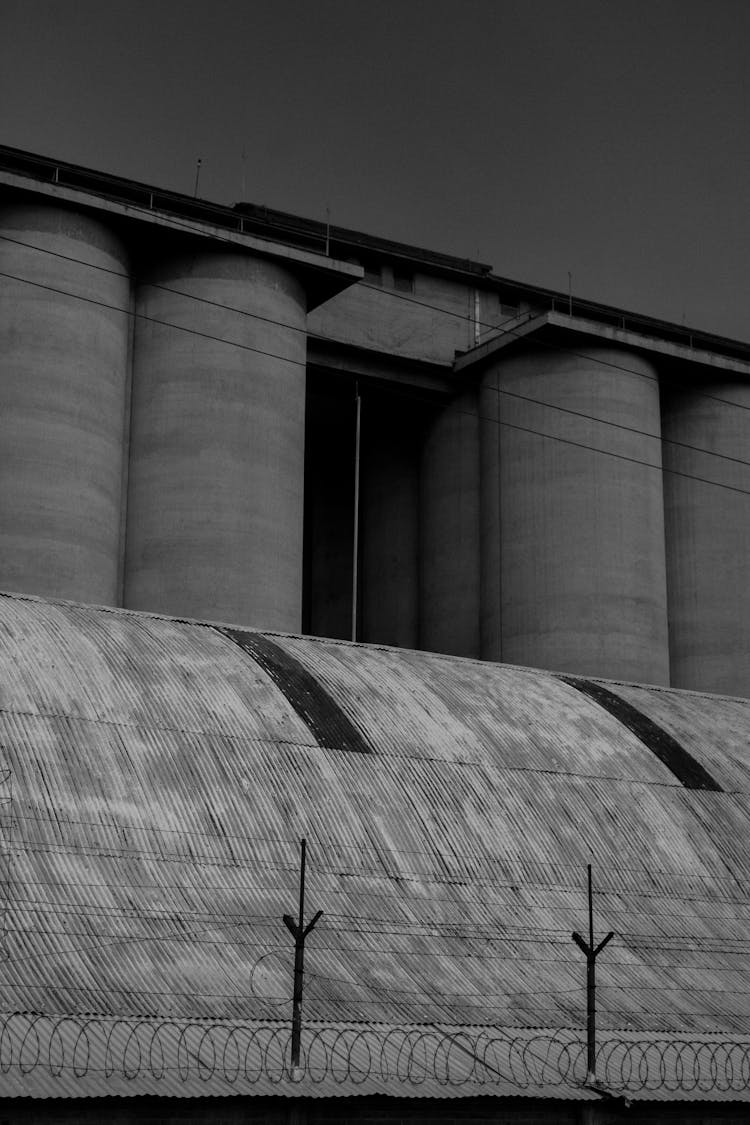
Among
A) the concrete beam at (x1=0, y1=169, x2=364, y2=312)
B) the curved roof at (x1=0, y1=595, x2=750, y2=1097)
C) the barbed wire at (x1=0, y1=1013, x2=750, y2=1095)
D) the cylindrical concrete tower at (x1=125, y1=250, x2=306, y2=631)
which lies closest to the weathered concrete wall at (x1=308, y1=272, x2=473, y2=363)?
the concrete beam at (x1=0, y1=169, x2=364, y2=312)

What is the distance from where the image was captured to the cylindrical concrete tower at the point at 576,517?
209ft

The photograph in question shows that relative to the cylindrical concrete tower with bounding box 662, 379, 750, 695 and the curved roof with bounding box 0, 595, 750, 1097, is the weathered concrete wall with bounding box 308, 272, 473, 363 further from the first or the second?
the curved roof with bounding box 0, 595, 750, 1097

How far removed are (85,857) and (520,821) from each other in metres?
10.2

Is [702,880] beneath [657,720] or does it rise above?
beneath

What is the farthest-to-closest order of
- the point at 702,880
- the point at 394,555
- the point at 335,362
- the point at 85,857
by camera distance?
the point at 394,555 < the point at 335,362 < the point at 702,880 < the point at 85,857

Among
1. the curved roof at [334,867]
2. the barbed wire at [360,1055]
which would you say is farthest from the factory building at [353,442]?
the barbed wire at [360,1055]

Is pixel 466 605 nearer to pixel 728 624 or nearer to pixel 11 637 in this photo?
pixel 728 624

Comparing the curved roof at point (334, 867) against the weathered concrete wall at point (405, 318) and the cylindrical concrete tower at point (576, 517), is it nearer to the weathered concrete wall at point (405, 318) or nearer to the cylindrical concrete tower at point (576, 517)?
the cylindrical concrete tower at point (576, 517)

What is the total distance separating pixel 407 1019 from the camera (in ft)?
84.9

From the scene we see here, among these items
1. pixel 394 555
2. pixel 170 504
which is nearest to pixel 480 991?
pixel 170 504

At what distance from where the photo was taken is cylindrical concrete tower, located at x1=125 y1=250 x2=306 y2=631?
57281 millimetres

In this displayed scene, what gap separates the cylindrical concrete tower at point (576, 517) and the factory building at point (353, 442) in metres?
0.10

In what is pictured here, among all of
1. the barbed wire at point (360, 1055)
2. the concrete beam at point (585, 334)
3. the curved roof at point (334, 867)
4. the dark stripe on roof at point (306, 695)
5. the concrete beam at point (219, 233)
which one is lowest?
the barbed wire at point (360, 1055)

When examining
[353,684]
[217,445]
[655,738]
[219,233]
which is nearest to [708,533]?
[217,445]
